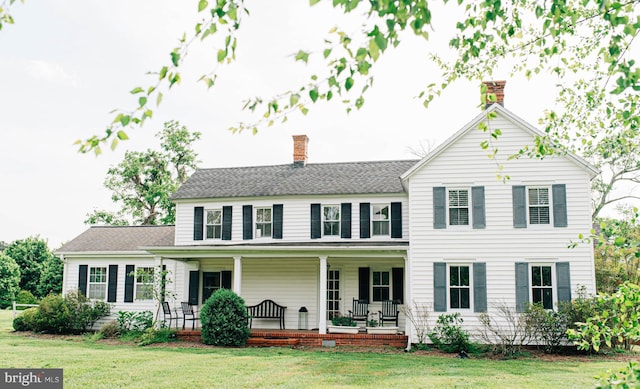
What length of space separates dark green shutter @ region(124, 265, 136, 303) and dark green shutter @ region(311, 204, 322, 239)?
691 centimetres

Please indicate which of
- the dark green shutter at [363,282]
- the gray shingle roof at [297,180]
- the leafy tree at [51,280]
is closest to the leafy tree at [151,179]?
the leafy tree at [51,280]

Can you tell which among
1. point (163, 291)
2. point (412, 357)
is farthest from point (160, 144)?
point (412, 357)

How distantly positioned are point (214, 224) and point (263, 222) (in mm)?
1900

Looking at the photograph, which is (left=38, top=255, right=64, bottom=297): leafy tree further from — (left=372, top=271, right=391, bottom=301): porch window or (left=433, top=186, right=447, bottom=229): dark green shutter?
(left=433, top=186, right=447, bottom=229): dark green shutter

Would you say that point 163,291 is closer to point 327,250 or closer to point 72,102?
point 327,250

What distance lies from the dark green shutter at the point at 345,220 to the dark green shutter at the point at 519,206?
5.55 meters

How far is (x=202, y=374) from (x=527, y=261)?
32.5ft

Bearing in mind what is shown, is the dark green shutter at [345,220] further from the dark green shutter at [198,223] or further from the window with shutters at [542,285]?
the window with shutters at [542,285]

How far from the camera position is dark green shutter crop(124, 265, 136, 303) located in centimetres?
2053

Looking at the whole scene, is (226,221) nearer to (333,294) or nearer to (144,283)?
(144,283)

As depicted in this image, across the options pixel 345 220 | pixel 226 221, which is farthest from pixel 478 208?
pixel 226 221

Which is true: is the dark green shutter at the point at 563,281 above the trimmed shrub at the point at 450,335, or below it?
above

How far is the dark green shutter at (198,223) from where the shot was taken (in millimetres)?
20656

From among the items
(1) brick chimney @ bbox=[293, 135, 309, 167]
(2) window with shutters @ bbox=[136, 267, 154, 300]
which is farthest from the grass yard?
(1) brick chimney @ bbox=[293, 135, 309, 167]
